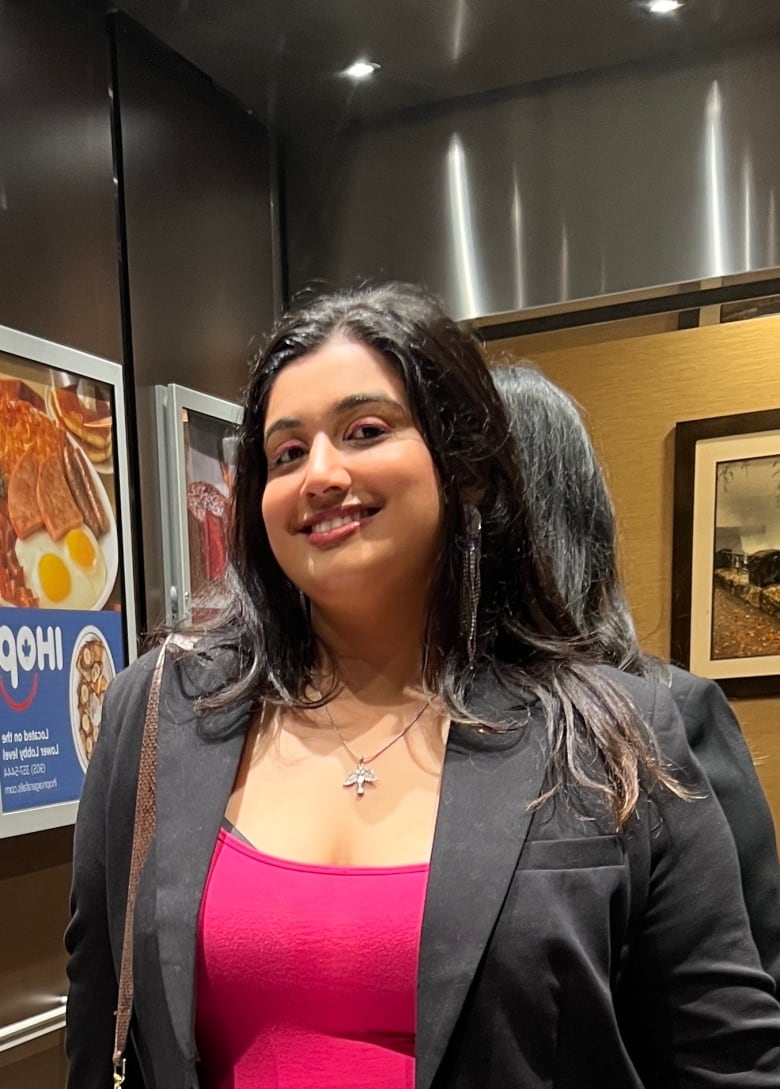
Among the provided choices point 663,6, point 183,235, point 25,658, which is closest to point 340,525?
point 25,658

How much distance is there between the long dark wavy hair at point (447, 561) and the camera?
0.95 meters

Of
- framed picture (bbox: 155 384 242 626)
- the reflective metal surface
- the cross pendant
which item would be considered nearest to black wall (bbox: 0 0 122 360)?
framed picture (bbox: 155 384 242 626)

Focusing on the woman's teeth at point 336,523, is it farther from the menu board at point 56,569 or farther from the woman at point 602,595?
the menu board at point 56,569

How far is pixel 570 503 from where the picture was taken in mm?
1183

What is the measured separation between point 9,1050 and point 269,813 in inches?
29.2

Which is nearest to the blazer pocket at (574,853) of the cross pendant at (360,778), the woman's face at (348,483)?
the cross pendant at (360,778)

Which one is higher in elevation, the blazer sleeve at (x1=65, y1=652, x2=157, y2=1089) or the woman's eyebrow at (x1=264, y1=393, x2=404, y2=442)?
the woman's eyebrow at (x1=264, y1=393, x2=404, y2=442)

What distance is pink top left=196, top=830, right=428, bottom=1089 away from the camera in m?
0.81

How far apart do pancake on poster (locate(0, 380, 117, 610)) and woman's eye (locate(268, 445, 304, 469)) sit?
58cm

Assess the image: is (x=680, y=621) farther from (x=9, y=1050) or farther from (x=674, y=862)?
(x=9, y=1050)

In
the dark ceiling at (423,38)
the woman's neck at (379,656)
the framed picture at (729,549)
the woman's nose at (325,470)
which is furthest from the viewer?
the framed picture at (729,549)

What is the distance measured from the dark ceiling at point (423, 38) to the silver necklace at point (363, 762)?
123 cm

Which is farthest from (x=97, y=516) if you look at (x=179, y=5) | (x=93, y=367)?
(x=179, y=5)

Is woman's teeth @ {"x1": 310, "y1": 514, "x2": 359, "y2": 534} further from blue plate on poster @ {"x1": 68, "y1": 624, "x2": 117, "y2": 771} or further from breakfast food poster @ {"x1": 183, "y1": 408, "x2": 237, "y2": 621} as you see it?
breakfast food poster @ {"x1": 183, "y1": 408, "x2": 237, "y2": 621}
